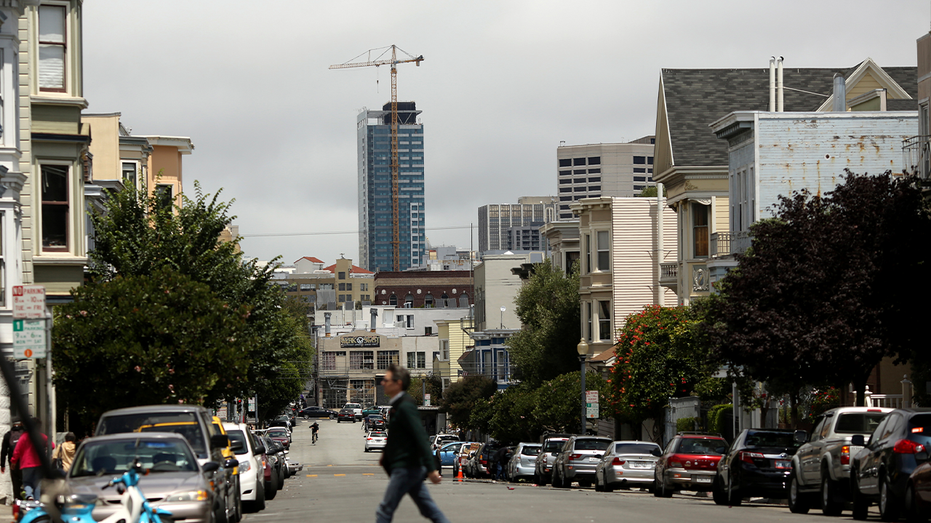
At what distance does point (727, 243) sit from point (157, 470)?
2806 centimetres

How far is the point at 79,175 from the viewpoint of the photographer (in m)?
28.0

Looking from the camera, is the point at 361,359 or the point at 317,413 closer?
the point at 317,413

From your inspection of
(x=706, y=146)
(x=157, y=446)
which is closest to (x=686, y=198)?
(x=706, y=146)

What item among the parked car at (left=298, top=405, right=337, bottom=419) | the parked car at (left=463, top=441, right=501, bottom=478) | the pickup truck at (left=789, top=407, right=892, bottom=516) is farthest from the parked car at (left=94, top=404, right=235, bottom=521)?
the parked car at (left=298, top=405, right=337, bottom=419)

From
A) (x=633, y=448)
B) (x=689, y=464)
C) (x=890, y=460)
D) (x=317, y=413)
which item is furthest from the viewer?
(x=317, y=413)

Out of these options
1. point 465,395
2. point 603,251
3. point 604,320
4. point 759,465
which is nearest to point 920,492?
point 759,465

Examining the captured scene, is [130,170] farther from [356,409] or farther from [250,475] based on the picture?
[356,409]

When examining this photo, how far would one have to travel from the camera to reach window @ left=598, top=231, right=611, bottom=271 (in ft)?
184

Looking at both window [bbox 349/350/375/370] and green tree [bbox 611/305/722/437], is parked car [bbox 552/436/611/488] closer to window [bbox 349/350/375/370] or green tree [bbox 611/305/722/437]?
green tree [bbox 611/305/722/437]

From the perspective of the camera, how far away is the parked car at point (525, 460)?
41.2m

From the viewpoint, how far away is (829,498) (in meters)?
18.8

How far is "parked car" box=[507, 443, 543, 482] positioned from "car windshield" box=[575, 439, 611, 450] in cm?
589

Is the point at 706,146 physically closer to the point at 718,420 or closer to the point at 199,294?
the point at 718,420

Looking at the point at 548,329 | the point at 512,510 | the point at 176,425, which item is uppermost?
the point at 176,425
